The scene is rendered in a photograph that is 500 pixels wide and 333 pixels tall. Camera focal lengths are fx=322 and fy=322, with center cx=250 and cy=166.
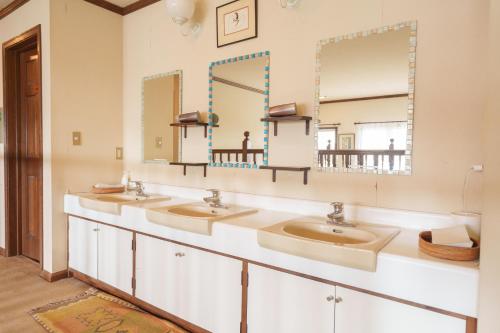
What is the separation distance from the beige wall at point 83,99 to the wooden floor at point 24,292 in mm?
221

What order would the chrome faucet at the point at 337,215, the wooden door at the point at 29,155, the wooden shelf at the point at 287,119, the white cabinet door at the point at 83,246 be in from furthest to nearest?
1. the wooden door at the point at 29,155
2. the white cabinet door at the point at 83,246
3. the wooden shelf at the point at 287,119
4. the chrome faucet at the point at 337,215

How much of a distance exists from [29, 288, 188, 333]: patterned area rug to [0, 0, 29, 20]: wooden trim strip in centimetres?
275

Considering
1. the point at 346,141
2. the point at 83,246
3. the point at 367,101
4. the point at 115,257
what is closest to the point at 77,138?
the point at 83,246

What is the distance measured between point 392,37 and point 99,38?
8.71ft

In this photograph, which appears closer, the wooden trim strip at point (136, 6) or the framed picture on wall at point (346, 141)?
the framed picture on wall at point (346, 141)

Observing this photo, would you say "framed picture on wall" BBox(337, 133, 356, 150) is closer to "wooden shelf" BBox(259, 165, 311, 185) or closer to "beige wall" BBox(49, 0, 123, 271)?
"wooden shelf" BBox(259, 165, 311, 185)

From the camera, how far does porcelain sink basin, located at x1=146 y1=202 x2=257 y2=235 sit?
180 centimetres

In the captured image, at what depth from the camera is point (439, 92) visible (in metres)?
1.65

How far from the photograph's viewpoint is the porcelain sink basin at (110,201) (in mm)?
2332

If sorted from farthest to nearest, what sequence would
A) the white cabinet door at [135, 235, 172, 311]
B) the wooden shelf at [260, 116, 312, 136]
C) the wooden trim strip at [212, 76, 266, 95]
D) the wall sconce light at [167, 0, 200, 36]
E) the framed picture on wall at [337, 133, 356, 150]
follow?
1. the wall sconce light at [167, 0, 200, 36]
2. the wooden trim strip at [212, 76, 266, 95]
3. the white cabinet door at [135, 235, 172, 311]
4. the wooden shelf at [260, 116, 312, 136]
5. the framed picture on wall at [337, 133, 356, 150]

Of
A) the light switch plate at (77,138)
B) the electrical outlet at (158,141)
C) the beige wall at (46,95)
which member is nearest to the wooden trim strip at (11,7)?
the beige wall at (46,95)

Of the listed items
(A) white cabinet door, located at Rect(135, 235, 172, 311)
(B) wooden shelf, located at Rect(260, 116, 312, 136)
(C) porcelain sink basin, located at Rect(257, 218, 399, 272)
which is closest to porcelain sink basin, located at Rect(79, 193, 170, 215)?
(A) white cabinet door, located at Rect(135, 235, 172, 311)

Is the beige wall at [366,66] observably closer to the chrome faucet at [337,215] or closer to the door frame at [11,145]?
the chrome faucet at [337,215]

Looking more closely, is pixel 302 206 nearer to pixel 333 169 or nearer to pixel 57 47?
pixel 333 169
